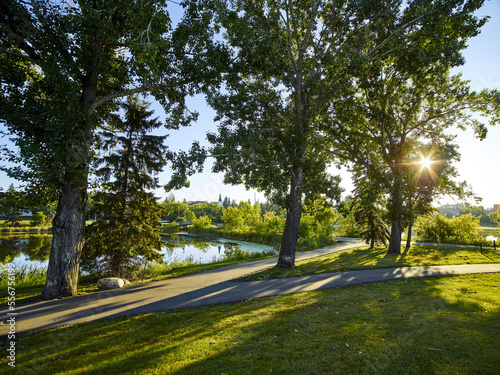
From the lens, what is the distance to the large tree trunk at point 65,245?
812 centimetres

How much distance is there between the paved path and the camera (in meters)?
6.15

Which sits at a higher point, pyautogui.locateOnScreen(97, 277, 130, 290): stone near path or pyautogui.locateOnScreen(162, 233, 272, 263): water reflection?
pyautogui.locateOnScreen(97, 277, 130, 290): stone near path

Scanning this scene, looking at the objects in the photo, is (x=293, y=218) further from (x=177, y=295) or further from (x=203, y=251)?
(x=203, y=251)

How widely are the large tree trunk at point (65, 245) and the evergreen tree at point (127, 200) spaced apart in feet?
8.43

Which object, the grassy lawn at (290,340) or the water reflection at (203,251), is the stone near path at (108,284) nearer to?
the grassy lawn at (290,340)

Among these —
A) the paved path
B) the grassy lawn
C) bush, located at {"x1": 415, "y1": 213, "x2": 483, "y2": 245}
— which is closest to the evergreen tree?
the paved path

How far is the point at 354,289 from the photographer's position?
25.8ft

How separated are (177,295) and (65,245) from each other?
4.30 m

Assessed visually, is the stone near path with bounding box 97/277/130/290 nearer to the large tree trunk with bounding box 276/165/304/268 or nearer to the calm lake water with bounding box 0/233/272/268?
the calm lake water with bounding box 0/233/272/268

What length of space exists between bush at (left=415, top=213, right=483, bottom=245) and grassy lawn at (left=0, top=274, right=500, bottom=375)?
22423 mm

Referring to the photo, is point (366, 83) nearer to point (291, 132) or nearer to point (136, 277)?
point (291, 132)

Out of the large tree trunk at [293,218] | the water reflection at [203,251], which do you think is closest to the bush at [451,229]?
the water reflection at [203,251]

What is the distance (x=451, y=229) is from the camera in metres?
24.7

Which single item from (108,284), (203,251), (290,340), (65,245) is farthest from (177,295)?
(203,251)
